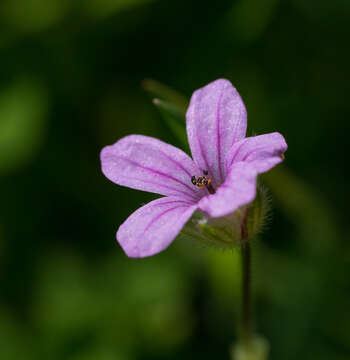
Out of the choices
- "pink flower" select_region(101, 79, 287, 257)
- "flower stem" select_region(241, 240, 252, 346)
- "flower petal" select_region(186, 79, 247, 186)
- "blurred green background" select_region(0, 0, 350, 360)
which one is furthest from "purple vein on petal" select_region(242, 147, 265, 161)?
"blurred green background" select_region(0, 0, 350, 360)

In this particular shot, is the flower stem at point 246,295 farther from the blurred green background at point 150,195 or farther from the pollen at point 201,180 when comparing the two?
the blurred green background at point 150,195

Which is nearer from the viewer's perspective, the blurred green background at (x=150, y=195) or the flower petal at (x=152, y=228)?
the flower petal at (x=152, y=228)

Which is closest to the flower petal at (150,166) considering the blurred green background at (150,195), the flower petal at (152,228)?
the flower petal at (152,228)

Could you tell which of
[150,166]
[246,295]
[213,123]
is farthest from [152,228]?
[246,295]

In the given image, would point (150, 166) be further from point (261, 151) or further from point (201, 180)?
point (261, 151)

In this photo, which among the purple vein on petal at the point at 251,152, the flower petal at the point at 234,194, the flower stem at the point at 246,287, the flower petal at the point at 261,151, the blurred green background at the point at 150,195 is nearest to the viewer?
the flower petal at the point at 234,194

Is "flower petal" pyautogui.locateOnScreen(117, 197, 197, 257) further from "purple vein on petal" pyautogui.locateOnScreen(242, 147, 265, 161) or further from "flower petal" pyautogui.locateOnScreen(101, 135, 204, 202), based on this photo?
"purple vein on petal" pyautogui.locateOnScreen(242, 147, 265, 161)

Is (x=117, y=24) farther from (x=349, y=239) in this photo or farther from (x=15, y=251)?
(x=349, y=239)
